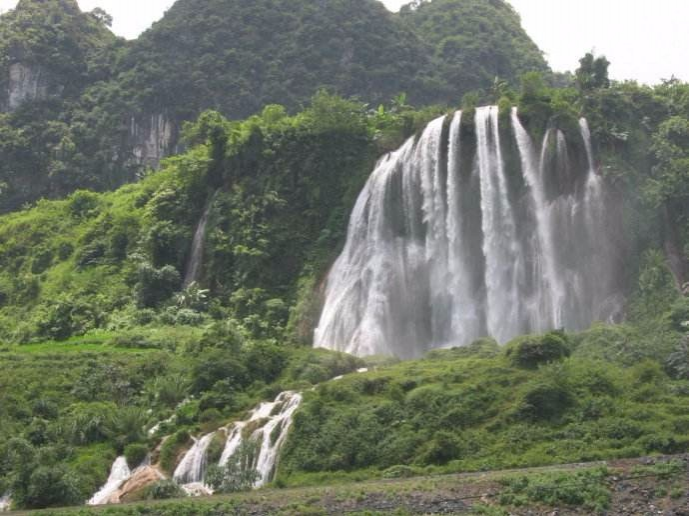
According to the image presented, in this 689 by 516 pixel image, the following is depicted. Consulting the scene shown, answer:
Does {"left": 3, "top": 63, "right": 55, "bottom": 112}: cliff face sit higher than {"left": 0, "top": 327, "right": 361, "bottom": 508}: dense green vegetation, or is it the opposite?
{"left": 3, "top": 63, "right": 55, "bottom": 112}: cliff face

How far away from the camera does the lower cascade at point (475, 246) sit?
49.2 m

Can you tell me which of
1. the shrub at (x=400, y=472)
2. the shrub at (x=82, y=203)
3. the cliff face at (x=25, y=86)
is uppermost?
the cliff face at (x=25, y=86)

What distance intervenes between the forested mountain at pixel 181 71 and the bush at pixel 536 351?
A: 5637 centimetres

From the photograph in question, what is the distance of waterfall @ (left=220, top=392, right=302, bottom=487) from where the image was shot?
34.0 meters

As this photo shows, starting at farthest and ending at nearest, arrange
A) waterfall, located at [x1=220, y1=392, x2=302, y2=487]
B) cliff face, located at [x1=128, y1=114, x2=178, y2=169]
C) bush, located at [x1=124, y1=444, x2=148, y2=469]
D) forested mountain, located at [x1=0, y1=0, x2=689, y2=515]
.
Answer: cliff face, located at [x1=128, y1=114, x2=178, y2=169], bush, located at [x1=124, y1=444, x2=148, y2=469], waterfall, located at [x1=220, y1=392, x2=302, y2=487], forested mountain, located at [x1=0, y1=0, x2=689, y2=515]

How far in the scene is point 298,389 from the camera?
39.0 metres

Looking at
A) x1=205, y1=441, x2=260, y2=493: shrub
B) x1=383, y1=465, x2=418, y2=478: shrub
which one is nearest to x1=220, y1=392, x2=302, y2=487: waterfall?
x1=205, y1=441, x2=260, y2=493: shrub

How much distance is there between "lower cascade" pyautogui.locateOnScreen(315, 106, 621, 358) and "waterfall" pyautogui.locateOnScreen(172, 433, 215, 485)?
1421cm

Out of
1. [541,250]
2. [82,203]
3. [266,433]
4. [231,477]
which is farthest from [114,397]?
[82,203]

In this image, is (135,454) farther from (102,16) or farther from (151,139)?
(102,16)

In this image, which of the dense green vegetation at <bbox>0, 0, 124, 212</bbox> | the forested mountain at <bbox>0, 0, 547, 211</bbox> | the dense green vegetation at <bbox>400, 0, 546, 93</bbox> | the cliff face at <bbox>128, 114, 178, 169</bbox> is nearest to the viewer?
the dense green vegetation at <bbox>0, 0, 124, 212</bbox>

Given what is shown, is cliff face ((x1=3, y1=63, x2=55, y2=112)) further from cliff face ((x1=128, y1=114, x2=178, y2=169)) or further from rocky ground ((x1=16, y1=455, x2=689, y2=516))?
rocky ground ((x1=16, y1=455, x2=689, y2=516))

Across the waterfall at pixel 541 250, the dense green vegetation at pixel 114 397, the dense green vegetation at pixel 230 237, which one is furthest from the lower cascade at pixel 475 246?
the dense green vegetation at pixel 114 397

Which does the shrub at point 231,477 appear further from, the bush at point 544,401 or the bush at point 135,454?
A: the bush at point 544,401
